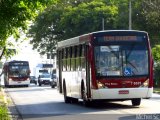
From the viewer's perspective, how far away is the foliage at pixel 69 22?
238ft

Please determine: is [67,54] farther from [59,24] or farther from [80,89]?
[59,24]

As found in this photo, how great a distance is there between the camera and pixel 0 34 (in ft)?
69.4

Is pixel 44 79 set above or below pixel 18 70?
below

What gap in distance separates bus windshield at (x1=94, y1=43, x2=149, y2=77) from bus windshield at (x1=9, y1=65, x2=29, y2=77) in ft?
141

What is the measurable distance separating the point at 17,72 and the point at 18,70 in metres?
0.25

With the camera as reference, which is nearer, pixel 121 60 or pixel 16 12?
pixel 16 12

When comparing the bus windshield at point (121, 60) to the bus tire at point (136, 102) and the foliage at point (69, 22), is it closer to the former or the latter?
the bus tire at point (136, 102)

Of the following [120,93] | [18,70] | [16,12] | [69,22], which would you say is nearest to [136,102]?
[120,93]

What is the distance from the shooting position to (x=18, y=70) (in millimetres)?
66688

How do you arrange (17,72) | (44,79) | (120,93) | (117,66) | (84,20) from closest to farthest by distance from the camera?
(120,93) → (117,66) → (17,72) → (84,20) → (44,79)

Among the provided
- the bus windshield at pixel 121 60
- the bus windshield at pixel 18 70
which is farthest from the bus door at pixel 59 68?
the bus windshield at pixel 18 70

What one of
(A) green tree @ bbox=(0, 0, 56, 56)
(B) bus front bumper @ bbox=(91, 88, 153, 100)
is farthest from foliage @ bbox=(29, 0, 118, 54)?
(A) green tree @ bbox=(0, 0, 56, 56)

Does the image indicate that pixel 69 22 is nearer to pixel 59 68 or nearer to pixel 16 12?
pixel 59 68

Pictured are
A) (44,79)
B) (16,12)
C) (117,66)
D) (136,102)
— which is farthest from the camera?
(44,79)
